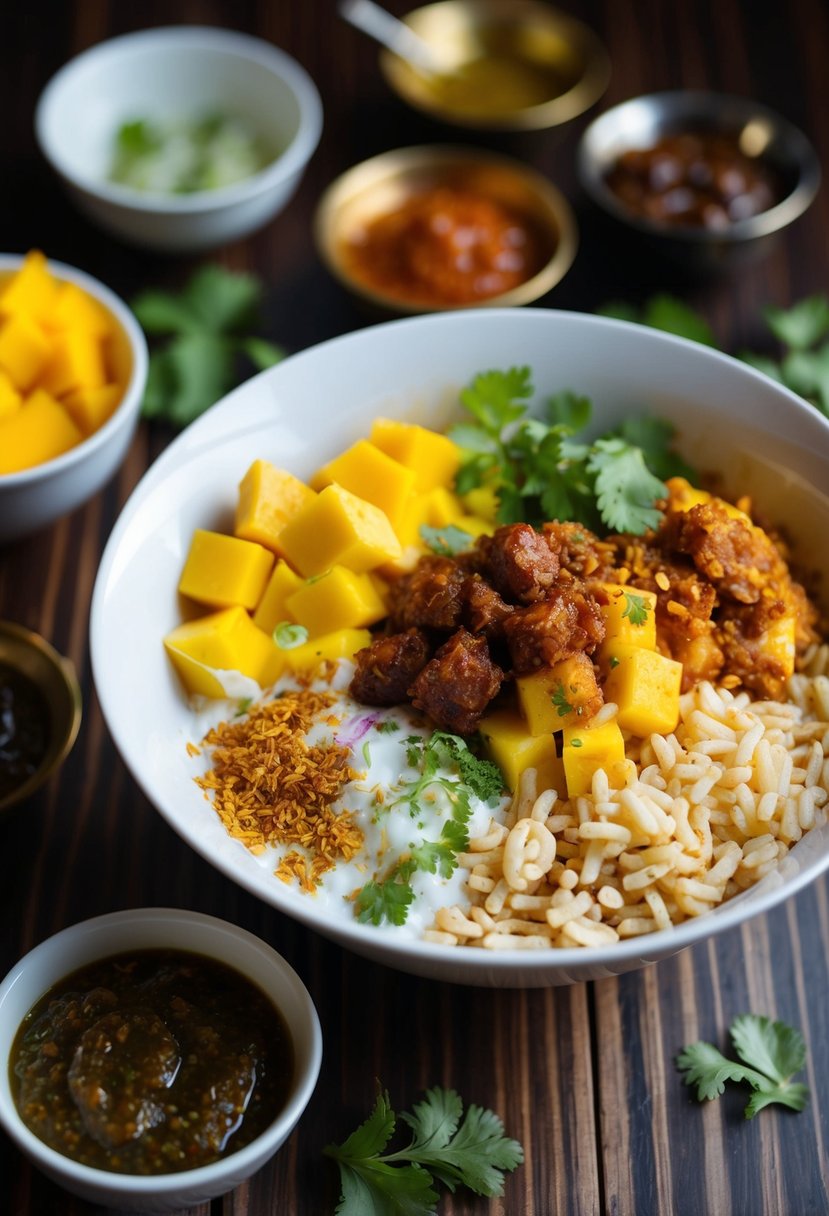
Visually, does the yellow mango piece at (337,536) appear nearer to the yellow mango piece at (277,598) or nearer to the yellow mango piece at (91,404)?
the yellow mango piece at (277,598)

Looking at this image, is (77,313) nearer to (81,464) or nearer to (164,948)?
(81,464)

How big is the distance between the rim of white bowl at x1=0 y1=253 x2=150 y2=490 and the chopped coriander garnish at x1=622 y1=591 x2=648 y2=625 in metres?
1.68

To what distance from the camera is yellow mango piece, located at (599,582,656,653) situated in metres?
3.21

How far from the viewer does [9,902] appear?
11.3ft

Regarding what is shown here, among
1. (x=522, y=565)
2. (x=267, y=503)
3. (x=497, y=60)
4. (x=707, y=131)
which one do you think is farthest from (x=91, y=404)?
(x=707, y=131)

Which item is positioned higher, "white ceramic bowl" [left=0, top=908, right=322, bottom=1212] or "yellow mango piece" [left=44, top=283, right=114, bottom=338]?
"yellow mango piece" [left=44, top=283, right=114, bottom=338]

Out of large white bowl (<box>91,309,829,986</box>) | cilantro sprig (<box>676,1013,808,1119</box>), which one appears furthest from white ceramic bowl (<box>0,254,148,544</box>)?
cilantro sprig (<box>676,1013,808,1119</box>)

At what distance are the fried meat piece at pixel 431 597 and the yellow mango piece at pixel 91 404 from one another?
1.25 metres

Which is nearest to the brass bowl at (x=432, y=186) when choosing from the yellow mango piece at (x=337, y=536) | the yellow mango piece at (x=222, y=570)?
the yellow mango piece at (x=337, y=536)

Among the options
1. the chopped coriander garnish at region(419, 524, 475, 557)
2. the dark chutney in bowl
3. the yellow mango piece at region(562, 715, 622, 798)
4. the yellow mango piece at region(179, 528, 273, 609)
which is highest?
the yellow mango piece at region(562, 715, 622, 798)

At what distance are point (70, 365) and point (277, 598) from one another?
1175 millimetres

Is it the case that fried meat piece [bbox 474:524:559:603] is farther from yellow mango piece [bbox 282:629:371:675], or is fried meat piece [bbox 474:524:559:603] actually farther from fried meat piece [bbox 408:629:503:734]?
yellow mango piece [bbox 282:629:371:675]

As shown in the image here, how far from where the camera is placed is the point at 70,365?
159 inches

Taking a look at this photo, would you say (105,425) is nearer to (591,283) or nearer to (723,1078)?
(591,283)
